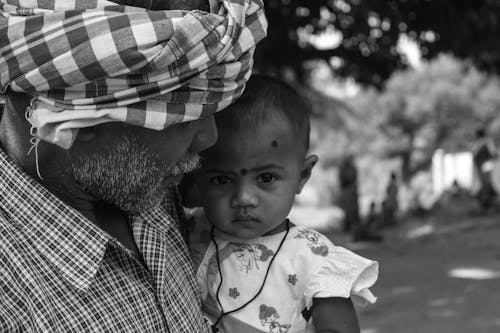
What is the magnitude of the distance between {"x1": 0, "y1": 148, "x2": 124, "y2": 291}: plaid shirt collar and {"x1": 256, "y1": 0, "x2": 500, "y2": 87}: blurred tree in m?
4.01

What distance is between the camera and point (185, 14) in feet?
5.04

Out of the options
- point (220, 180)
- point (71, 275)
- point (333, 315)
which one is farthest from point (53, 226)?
point (333, 315)

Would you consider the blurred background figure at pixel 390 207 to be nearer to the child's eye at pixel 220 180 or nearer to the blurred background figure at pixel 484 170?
the blurred background figure at pixel 484 170

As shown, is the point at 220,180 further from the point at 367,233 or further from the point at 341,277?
the point at 367,233

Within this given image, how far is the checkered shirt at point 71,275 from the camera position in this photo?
1395 millimetres

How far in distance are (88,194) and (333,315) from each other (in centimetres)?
72

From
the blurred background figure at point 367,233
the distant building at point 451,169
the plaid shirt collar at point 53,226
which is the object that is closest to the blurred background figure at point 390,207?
the blurred background figure at point 367,233

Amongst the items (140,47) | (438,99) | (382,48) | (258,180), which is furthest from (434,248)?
(438,99)

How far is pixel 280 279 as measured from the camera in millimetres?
1930

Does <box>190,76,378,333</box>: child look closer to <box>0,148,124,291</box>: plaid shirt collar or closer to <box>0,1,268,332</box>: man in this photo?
<box>0,1,268,332</box>: man

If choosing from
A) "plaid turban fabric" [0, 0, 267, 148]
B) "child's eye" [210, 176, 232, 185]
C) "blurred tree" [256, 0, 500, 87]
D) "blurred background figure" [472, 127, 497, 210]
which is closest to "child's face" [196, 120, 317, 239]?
"child's eye" [210, 176, 232, 185]

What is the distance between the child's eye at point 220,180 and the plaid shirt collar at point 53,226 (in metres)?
0.43

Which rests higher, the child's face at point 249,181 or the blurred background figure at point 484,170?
the child's face at point 249,181

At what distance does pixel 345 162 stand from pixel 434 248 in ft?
11.1
